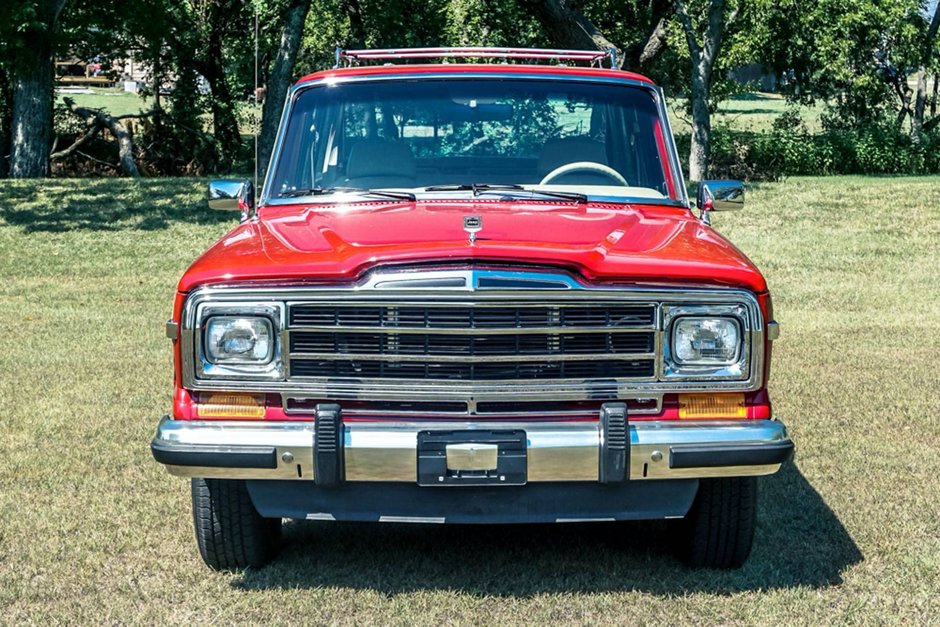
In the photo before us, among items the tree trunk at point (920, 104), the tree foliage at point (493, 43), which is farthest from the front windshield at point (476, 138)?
the tree trunk at point (920, 104)

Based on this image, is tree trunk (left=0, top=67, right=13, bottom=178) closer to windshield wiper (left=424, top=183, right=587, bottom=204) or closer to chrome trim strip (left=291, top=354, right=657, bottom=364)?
windshield wiper (left=424, top=183, right=587, bottom=204)

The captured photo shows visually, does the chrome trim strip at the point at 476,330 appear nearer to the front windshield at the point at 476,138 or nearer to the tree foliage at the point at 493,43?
the front windshield at the point at 476,138

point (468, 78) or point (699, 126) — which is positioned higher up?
point (468, 78)

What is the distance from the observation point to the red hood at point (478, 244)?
4.44 m

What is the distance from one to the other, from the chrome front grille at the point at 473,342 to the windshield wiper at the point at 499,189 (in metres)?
1.05

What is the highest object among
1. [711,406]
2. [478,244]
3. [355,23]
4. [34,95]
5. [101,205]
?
[355,23]

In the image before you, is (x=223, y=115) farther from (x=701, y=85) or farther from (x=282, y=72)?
(x=701, y=85)

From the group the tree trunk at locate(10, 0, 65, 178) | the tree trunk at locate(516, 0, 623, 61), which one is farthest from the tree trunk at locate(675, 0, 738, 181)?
the tree trunk at locate(10, 0, 65, 178)

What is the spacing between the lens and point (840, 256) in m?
16.4

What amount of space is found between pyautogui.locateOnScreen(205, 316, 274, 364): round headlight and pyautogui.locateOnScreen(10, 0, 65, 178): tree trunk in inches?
737

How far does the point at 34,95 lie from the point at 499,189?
750 inches

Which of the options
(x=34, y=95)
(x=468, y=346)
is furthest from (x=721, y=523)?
(x=34, y=95)

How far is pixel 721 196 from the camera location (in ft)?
19.6

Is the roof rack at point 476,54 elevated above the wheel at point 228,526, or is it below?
above
